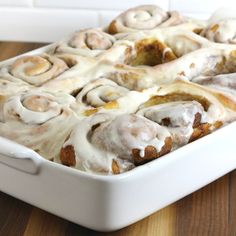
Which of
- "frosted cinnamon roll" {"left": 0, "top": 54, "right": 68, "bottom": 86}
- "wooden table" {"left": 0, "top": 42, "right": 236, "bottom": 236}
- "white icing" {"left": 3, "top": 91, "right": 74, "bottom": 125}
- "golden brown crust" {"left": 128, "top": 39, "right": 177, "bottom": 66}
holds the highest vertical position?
"white icing" {"left": 3, "top": 91, "right": 74, "bottom": 125}

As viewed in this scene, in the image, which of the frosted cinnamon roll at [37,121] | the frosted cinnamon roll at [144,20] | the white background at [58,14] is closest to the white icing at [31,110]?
the frosted cinnamon roll at [37,121]

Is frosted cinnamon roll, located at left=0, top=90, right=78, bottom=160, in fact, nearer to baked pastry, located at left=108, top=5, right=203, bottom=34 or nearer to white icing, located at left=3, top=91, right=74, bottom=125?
Result: white icing, located at left=3, top=91, right=74, bottom=125

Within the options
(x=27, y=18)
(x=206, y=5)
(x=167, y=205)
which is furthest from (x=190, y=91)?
(x=27, y=18)

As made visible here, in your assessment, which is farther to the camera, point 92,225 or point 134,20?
point 134,20

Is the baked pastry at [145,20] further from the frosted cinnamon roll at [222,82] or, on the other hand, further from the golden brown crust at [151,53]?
Result: the frosted cinnamon roll at [222,82]

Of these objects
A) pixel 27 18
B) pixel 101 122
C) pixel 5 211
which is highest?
pixel 101 122

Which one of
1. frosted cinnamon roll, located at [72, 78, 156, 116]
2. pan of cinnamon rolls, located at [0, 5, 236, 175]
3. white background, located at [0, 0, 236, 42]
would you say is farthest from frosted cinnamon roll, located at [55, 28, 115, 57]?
white background, located at [0, 0, 236, 42]

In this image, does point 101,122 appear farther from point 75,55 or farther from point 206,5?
point 206,5
